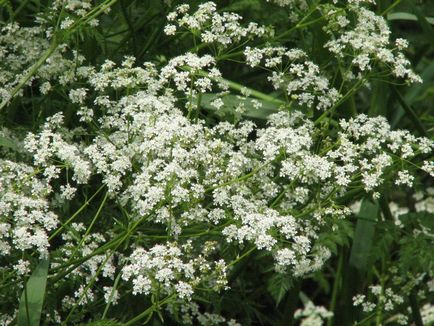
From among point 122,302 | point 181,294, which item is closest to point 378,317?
point 122,302

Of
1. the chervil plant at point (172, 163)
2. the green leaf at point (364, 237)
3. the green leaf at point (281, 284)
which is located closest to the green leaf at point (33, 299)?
the chervil plant at point (172, 163)

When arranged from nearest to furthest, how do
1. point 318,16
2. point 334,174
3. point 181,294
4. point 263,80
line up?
1. point 181,294
2. point 334,174
3. point 318,16
4. point 263,80

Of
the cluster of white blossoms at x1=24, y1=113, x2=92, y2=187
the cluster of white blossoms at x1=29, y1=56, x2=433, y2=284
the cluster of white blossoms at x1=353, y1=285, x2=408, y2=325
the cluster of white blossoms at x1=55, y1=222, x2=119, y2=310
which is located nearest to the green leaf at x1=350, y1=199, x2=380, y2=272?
the cluster of white blossoms at x1=353, y1=285, x2=408, y2=325

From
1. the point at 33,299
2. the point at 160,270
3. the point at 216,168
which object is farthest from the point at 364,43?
the point at 33,299

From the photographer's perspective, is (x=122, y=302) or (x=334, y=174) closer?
(x=334, y=174)

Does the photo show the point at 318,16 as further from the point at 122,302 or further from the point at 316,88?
the point at 122,302

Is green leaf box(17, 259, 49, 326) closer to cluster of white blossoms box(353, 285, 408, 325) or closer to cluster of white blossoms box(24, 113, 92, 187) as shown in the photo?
cluster of white blossoms box(24, 113, 92, 187)

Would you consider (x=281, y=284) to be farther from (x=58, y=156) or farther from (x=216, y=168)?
(x=58, y=156)
